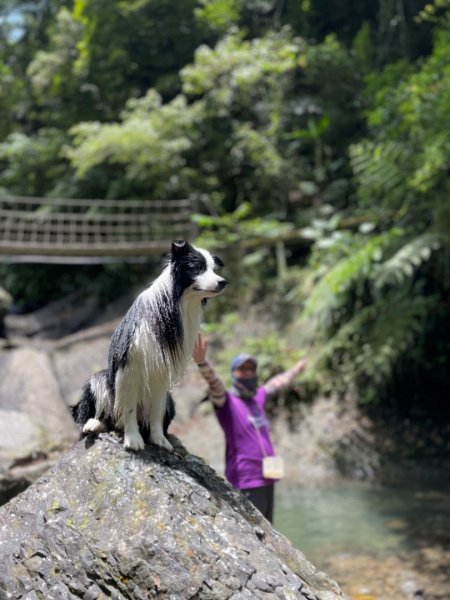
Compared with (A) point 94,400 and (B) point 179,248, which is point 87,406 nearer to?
(A) point 94,400

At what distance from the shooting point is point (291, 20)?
12.2 metres

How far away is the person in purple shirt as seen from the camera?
324 cm

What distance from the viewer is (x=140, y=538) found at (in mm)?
2146

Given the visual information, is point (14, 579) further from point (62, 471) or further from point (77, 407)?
point (77, 407)

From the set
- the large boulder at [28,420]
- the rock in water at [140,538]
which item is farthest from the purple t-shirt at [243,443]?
the large boulder at [28,420]

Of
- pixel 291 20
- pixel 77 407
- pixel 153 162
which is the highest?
pixel 291 20

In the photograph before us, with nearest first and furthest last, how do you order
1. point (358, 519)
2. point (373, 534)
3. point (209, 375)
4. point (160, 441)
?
point (160, 441), point (209, 375), point (373, 534), point (358, 519)

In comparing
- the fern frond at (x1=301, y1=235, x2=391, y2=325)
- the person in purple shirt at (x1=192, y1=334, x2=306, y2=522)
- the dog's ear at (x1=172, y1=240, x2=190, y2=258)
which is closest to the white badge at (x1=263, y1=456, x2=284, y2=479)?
the person in purple shirt at (x1=192, y1=334, x2=306, y2=522)

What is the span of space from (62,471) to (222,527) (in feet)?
2.23

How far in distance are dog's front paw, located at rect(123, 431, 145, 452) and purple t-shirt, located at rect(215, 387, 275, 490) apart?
0.90 meters

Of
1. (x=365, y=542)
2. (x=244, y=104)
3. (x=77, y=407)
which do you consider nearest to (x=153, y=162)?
(x=244, y=104)

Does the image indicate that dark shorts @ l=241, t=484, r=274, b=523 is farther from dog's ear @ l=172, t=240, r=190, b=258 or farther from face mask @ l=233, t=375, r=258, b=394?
dog's ear @ l=172, t=240, r=190, b=258

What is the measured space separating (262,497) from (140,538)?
1.29 metres

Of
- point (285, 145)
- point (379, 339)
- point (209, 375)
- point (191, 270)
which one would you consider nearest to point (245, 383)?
point (209, 375)
